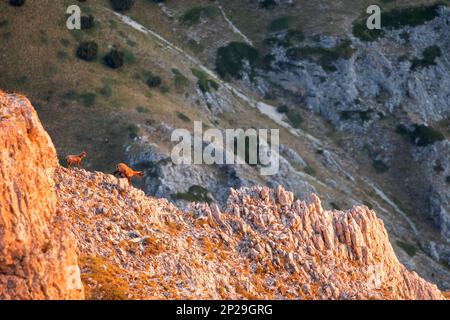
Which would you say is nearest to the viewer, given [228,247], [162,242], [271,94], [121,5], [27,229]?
[27,229]

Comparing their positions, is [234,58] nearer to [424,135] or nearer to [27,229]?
[424,135]

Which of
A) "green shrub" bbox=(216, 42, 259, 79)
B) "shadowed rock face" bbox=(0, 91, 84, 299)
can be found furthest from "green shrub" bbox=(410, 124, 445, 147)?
"shadowed rock face" bbox=(0, 91, 84, 299)

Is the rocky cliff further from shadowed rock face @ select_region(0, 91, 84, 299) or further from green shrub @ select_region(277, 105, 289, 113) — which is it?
green shrub @ select_region(277, 105, 289, 113)

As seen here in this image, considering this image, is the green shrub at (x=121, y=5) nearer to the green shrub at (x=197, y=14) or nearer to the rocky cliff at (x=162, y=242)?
the green shrub at (x=197, y=14)

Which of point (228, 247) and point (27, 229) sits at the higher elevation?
point (27, 229)

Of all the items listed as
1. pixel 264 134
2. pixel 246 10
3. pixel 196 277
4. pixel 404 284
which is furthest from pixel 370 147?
pixel 196 277

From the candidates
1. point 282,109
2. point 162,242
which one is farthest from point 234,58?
point 162,242
